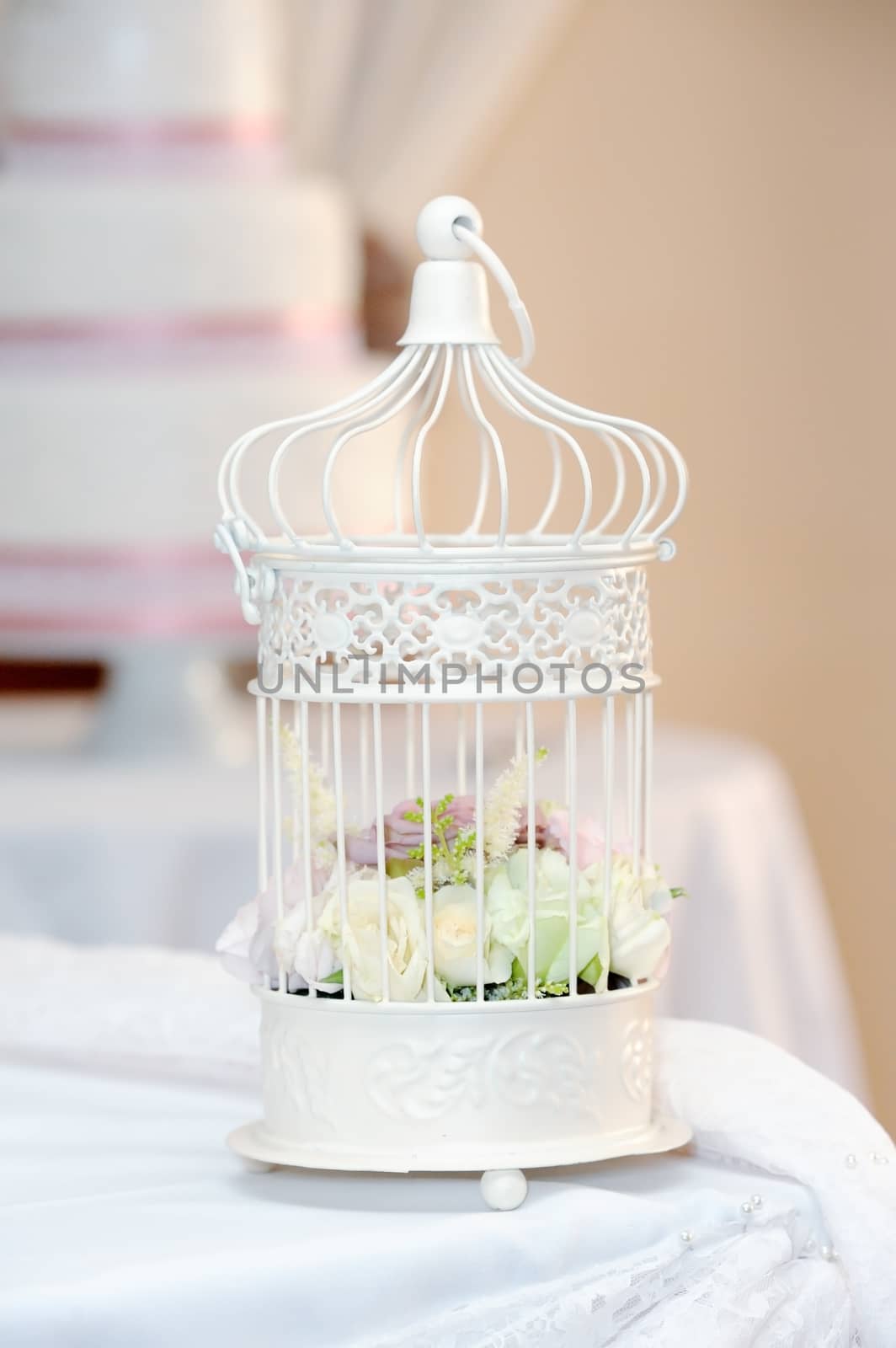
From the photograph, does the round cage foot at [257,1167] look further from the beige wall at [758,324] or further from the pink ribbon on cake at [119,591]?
the beige wall at [758,324]

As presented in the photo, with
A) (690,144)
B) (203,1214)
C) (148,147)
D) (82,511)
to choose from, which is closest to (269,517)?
(82,511)

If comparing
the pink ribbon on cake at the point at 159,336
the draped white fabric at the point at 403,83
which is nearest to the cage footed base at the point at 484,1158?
the pink ribbon on cake at the point at 159,336

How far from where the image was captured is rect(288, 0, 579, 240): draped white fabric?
102 inches

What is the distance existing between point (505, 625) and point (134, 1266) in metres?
0.36

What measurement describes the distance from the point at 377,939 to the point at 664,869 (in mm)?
1096

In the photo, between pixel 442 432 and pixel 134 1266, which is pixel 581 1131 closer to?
pixel 134 1266

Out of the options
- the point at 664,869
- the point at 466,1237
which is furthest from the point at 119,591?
the point at 466,1237

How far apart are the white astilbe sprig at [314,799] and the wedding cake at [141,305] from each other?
1153 mm

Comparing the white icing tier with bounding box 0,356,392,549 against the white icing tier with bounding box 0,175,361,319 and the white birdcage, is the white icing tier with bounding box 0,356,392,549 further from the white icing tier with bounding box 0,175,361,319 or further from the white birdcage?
the white birdcage

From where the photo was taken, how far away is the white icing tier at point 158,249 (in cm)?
203

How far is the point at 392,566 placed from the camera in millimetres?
867

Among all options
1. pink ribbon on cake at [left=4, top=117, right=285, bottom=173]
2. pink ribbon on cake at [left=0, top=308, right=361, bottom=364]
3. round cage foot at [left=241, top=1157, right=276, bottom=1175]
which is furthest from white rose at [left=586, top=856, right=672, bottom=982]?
pink ribbon on cake at [left=4, top=117, right=285, bottom=173]

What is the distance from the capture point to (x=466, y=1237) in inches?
30.8

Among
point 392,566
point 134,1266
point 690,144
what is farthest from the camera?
point 690,144
